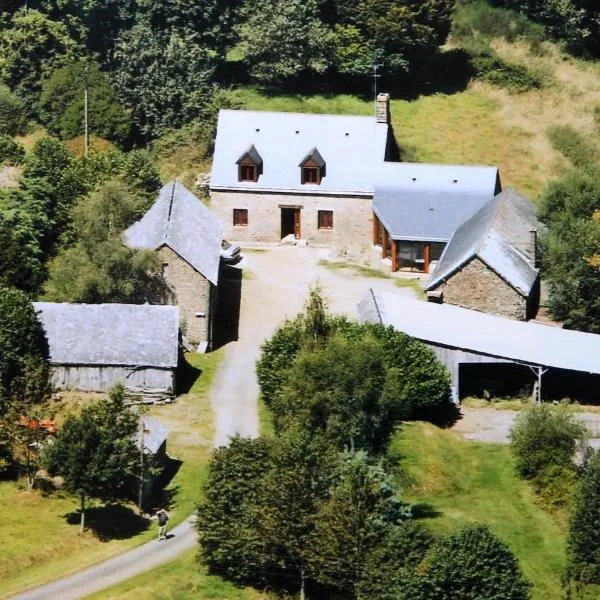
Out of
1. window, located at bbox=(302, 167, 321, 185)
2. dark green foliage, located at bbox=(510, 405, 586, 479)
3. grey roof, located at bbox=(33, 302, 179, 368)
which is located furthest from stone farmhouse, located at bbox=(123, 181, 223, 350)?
dark green foliage, located at bbox=(510, 405, 586, 479)

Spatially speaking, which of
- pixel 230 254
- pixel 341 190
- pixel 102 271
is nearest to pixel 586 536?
pixel 102 271

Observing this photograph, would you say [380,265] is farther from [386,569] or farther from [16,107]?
[386,569]

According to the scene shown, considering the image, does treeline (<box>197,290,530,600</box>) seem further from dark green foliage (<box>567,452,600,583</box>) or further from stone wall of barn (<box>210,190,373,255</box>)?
stone wall of barn (<box>210,190,373,255</box>)

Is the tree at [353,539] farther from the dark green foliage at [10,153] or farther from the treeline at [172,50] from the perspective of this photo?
the treeline at [172,50]

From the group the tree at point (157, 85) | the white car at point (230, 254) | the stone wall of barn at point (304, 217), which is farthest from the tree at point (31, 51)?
the white car at point (230, 254)

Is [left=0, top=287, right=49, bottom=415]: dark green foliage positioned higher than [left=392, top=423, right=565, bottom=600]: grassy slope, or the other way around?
[left=0, top=287, right=49, bottom=415]: dark green foliage

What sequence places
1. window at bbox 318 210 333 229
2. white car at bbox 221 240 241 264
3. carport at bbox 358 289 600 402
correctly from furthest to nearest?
window at bbox 318 210 333 229 → white car at bbox 221 240 241 264 → carport at bbox 358 289 600 402

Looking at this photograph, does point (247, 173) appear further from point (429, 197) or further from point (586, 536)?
point (586, 536)

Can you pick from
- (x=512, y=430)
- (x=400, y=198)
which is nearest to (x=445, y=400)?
(x=512, y=430)
